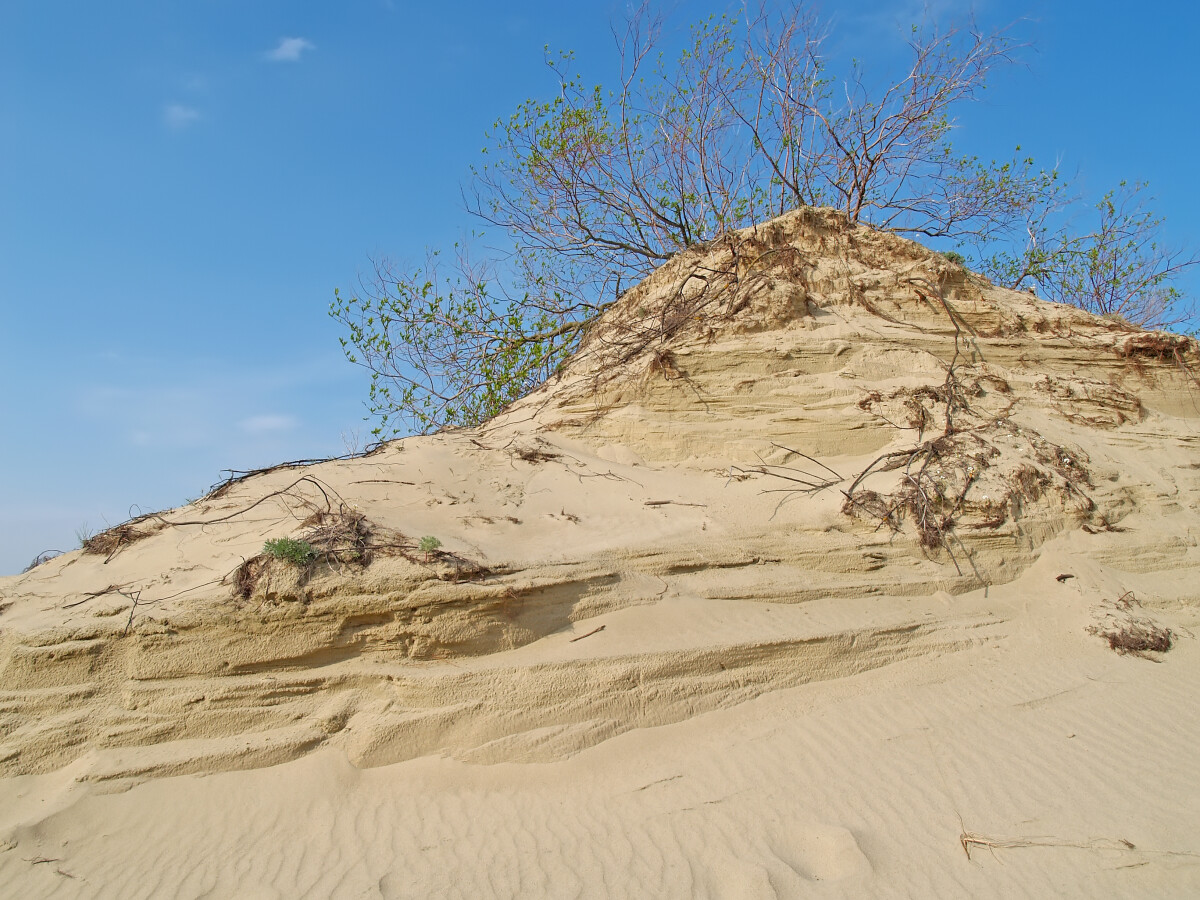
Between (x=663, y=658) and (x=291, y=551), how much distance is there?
283 centimetres

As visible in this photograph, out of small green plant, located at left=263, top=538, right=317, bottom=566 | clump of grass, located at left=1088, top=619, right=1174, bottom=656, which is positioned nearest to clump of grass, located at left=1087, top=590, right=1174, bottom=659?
clump of grass, located at left=1088, top=619, right=1174, bottom=656

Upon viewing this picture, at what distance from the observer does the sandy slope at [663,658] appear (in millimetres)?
4805

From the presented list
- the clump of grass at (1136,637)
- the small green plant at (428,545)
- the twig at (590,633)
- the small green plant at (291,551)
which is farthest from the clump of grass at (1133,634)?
the small green plant at (291,551)

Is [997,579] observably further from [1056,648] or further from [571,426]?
[571,426]

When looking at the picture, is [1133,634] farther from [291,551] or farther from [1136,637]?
[291,551]

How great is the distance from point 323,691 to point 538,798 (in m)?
1.68

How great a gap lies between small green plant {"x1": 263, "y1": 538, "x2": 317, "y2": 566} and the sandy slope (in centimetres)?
15

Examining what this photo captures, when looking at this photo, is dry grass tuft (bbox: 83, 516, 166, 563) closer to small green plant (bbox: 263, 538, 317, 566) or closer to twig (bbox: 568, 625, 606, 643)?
small green plant (bbox: 263, 538, 317, 566)

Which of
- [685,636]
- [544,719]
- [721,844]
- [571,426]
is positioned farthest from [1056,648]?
[571,426]

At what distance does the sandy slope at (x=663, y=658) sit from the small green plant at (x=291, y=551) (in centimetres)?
15

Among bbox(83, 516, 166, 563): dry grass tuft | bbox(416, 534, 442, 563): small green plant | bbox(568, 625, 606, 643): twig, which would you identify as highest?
bbox(83, 516, 166, 563): dry grass tuft

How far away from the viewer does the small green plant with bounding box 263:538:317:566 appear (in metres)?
5.75

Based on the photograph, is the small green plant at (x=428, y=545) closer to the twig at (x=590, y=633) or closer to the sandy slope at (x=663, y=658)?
the sandy slope at (x=663, y=658)

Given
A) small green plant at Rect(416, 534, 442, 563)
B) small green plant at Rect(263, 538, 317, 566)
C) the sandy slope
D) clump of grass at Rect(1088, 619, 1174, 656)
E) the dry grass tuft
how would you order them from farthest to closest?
1. clump of grass at Rect(1088, 619, 1174, 656)
2. the dry grass tuft
3. small green plant at Rect(416, 534, 442, 563)
4. small green plant at Rect(263, 538, 317, 566)
5. the sandy slope
